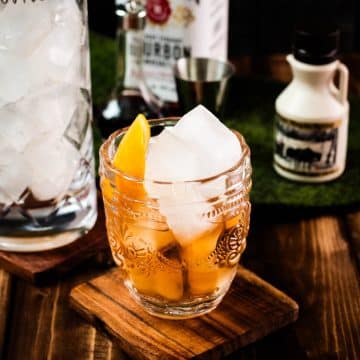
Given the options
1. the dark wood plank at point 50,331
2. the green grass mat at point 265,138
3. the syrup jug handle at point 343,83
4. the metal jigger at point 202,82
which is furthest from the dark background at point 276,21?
the dark wood plank at point 50,331

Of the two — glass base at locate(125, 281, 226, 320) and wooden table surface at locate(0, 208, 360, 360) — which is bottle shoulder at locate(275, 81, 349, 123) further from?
glass base at locate(125, 281, 226, 320)

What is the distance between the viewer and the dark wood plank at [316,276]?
885 millimetres

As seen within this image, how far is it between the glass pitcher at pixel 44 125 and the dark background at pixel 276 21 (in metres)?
0.93

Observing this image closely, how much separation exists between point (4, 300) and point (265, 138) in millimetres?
512

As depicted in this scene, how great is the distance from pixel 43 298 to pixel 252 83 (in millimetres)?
676

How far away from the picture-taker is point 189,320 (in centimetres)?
88

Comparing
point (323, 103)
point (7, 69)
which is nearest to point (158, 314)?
point (7, 69)

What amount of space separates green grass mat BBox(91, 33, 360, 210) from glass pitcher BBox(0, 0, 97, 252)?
0.23 meters

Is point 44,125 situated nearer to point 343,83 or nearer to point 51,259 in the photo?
point 51,259

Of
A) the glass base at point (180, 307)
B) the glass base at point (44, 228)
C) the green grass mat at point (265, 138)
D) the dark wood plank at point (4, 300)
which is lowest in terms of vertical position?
the green grass mat at point (265, 138)

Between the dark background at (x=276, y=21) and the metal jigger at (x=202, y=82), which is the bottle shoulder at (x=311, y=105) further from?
the dark background at (x=276, y=21)

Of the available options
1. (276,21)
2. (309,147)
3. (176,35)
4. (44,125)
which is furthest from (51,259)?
(276,21)

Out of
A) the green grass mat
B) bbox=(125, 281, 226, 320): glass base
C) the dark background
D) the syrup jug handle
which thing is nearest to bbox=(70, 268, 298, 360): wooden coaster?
bbox=(125, 281, 226, 320): glass base

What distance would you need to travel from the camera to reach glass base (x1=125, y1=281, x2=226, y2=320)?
87 centimetres
